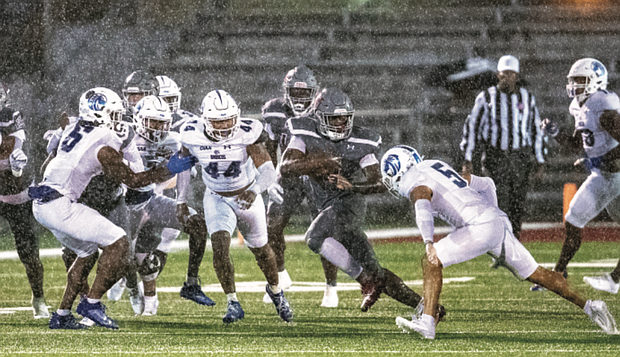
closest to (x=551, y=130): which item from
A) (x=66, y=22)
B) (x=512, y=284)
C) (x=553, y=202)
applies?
(x=512, y=284)

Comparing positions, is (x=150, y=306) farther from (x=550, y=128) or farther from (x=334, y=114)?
(x=550, y=128)

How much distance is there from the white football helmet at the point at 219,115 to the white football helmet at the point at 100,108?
1.58 ft

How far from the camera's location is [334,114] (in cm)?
598

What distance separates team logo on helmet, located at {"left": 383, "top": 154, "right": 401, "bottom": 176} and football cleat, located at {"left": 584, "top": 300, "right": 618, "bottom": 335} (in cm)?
117

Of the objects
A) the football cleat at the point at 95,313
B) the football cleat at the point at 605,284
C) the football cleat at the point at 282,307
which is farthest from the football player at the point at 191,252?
the football cleat at the point at 605,284

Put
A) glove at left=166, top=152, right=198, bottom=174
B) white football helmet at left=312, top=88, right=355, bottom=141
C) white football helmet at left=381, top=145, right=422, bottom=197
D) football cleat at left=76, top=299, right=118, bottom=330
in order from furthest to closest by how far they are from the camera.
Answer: white football helmet at left=312, top=88, right=355, bottom=141
glove at left=166, top=152, right=198, bottom=174
football cleat at left=76, top=299, right=118, bottom=330
white football helmet at left=381, top=145, right=422, bottom=197

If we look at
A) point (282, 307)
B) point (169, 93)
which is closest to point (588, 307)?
point (282, 307)

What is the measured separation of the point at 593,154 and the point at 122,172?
11.1 ft

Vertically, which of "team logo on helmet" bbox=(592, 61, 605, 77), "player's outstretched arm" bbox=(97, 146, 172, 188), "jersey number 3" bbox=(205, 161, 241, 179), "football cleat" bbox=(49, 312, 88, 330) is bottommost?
"football cleat" bbox=(49, 312, 88, 330)

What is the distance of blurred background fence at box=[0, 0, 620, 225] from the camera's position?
57.7 feet

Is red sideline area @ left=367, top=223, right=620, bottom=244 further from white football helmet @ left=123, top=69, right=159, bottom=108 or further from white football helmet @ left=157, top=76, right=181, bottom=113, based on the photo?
white football helmet @ left=123, top=69, right=159, bottom=108

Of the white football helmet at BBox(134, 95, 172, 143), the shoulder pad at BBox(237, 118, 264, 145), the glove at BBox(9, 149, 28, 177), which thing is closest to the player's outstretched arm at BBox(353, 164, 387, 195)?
the shoulder pad at BBox(237, 118, 264, 145)

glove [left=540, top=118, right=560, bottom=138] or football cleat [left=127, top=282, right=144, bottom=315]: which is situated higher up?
glove [left=540, top=118, right=560, bottom=138]

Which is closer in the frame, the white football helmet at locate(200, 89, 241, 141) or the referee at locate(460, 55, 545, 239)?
the white football helmet at locate(200, 89, 241, 141)
